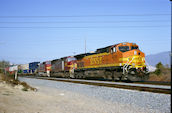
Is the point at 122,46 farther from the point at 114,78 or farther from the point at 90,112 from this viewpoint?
the point at 90,112

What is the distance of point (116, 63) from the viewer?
57.5 feet

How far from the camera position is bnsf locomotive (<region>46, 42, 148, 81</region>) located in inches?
645

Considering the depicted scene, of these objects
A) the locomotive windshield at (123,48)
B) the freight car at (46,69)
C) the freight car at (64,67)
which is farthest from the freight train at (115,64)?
the freight car at (46,69)

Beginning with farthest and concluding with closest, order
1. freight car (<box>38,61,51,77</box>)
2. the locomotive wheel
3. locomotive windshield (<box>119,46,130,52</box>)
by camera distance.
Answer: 1. freight car (<box>38,61,51,77</box>)
2. the locomotive wheel
3. locomotive windshield (<box>119,46,130,52</box>)

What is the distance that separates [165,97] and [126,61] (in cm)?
794

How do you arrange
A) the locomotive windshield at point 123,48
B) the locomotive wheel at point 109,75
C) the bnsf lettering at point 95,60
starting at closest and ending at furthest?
the locomotive windshield at point 123,48 < the locomotive wheel at point 109,75 < the bnsf lettering at point 95,60

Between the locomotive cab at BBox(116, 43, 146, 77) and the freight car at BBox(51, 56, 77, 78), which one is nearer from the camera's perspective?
the locomotive cab at BBox(116, 43, 146, 77)

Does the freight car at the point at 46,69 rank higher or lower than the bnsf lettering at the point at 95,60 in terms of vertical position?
lower

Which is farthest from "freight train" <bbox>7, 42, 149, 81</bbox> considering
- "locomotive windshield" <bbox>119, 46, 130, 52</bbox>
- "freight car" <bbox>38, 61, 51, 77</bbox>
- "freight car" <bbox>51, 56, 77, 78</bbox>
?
"freight car" <bbox>38, 61, 51, 77</bbox>

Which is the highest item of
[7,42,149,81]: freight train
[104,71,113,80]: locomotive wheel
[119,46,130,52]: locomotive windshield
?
[119,46,130,52]: locomotive windshield

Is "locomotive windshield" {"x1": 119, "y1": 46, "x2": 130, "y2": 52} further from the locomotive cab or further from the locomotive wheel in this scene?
the locomotive wheel

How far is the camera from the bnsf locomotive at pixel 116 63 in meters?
16.4

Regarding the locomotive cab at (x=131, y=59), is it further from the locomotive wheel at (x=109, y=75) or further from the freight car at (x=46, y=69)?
the freight car at (x=46, y=69)

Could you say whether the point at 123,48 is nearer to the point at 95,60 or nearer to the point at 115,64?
the point at 115,64
